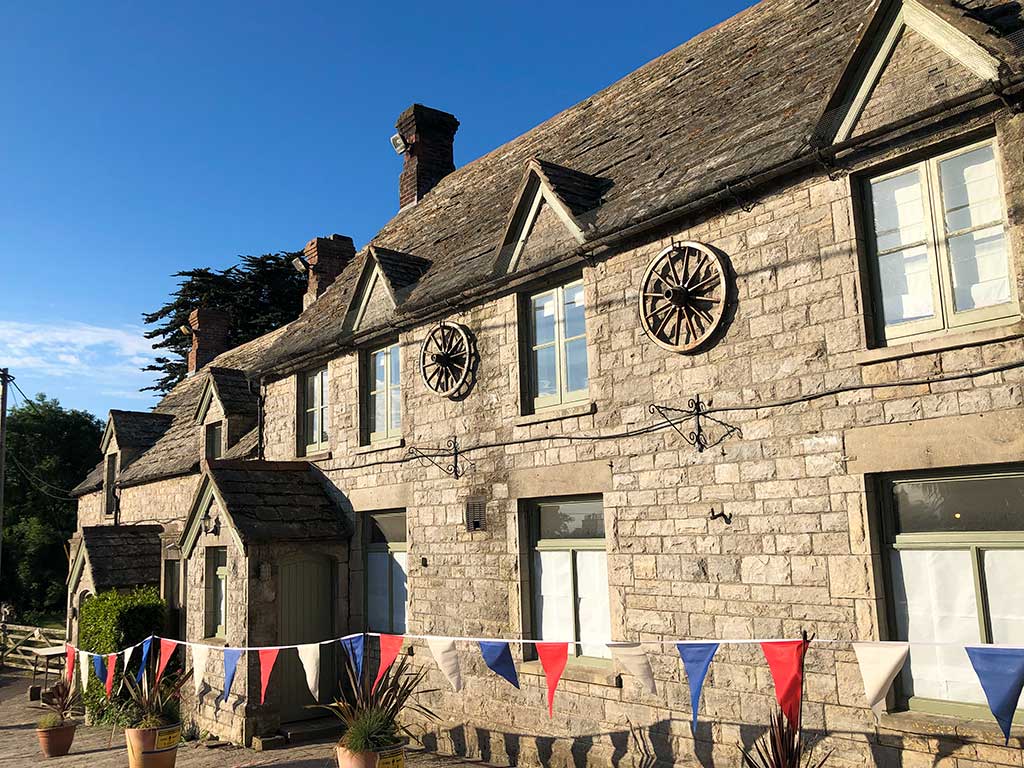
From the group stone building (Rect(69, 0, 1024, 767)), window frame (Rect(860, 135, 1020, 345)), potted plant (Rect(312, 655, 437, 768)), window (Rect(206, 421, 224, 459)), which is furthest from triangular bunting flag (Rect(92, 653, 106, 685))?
window frame (Rect(860, 135, 1020, 345))

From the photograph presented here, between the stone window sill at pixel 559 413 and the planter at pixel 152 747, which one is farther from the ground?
the stone window sill at pixel 559 413

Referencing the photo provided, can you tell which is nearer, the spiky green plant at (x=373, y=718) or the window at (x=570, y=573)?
the spiky green plant at (x=373, y=718)

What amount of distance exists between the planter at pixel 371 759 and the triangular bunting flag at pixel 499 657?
4.89ft

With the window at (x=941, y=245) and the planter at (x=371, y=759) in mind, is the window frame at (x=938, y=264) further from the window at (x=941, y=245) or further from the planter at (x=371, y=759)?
the planter at (x=371, y=759)

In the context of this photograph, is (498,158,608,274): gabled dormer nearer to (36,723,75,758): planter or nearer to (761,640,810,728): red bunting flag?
(761,640,810,728): red bunting flag

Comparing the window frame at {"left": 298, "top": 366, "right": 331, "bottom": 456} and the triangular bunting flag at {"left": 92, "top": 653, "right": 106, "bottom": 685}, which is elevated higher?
the window frame at {"left": 298, "top": 366, "right": 331, "bottom": 456}

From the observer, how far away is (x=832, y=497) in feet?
23.1

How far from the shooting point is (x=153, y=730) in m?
10.7

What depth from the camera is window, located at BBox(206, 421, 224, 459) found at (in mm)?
18781

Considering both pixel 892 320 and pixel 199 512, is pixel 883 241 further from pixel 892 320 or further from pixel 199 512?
pixel 199 512

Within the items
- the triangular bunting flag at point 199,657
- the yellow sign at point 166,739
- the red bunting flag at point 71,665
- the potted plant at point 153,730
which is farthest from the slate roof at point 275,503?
the red bunting flag at point 71,665

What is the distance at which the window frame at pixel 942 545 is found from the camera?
244 inches

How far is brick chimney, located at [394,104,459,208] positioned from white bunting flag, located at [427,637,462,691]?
464 inches

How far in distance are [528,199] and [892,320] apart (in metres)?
5.09
